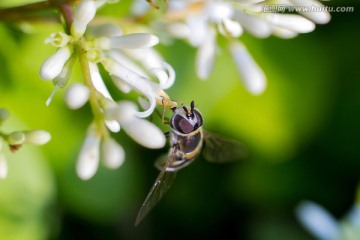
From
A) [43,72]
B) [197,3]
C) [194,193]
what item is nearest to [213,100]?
[194,193]

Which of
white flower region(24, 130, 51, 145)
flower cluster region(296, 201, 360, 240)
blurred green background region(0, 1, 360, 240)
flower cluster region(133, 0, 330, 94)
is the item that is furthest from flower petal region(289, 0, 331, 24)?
flower cluster region(296, 201, 360, 240)

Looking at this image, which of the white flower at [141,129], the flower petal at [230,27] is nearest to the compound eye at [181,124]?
the white flower at [141,129]

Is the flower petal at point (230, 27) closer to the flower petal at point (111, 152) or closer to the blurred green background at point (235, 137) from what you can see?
the flower petal at point (111, 152)

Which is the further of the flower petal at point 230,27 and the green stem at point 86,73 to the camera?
the flower petal at point 230,27

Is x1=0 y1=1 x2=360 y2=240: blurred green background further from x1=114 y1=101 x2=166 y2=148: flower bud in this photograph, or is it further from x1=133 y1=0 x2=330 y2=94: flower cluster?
x1=114 y1=101 x2=166 y2=148: flower bud

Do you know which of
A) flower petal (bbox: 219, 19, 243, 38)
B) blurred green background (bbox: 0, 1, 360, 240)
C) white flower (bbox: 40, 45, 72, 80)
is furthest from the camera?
blurred green background (bbox: 0, 1, 360, 240)
